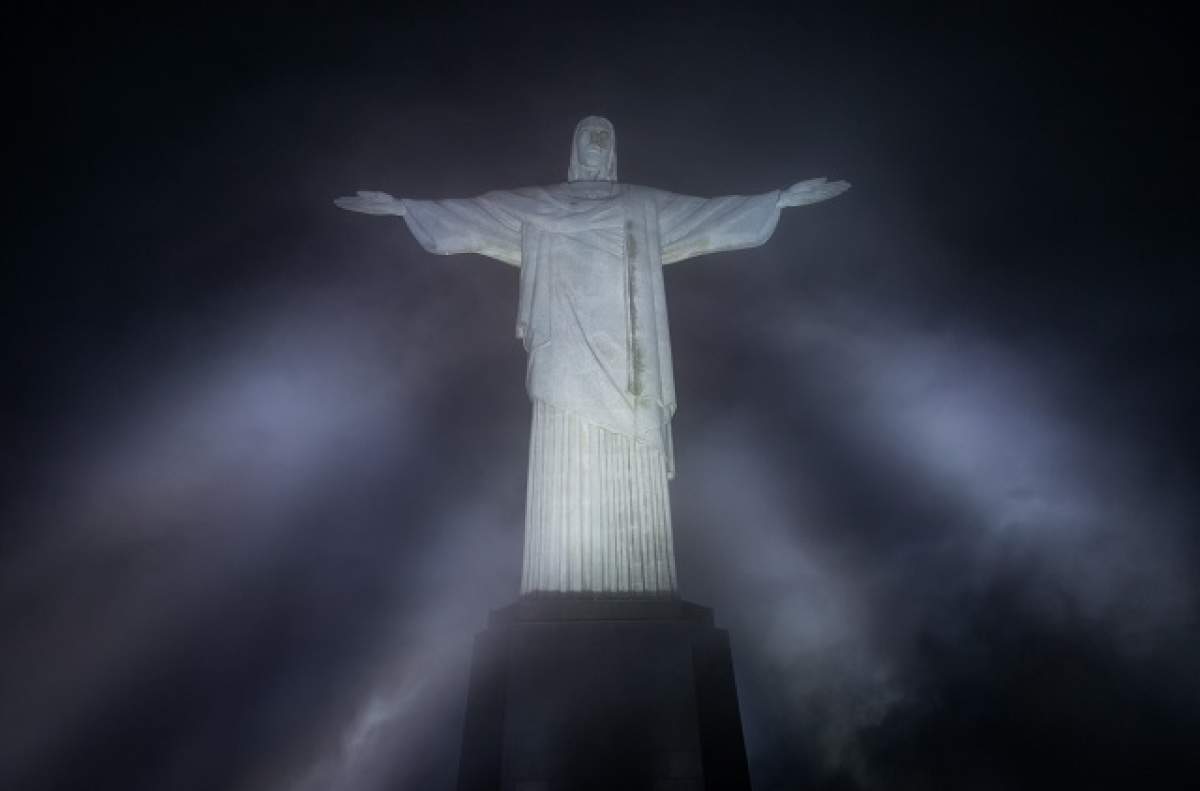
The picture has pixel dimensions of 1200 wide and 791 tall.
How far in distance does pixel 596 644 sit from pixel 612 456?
4.81 ft

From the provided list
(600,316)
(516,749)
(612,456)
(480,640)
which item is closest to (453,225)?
(600,316)

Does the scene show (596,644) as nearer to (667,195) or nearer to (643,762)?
(643,762)

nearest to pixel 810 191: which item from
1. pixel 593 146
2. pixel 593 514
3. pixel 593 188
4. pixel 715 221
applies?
pixel 715 221

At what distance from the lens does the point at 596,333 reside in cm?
552

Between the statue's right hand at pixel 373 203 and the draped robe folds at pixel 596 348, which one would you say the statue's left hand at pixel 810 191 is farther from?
the statue's right hand at pixel 373 203

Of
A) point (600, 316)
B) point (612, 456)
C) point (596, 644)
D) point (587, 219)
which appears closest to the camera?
point (596, 644)

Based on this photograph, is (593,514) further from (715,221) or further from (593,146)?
(593,146)

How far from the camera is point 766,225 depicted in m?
6.26

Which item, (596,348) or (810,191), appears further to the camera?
(810,191)

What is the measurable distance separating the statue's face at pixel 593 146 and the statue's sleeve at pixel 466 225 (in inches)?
39.3

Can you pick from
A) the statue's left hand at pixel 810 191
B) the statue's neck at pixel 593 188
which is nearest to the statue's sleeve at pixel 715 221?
the statue's left hand at pixel 810 191

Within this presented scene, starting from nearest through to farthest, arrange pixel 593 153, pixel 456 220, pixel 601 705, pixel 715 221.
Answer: pixel 601 705 < pixel 456 220 < pixel 715 221 < pixel 593 153

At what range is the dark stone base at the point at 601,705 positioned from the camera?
3824 mm

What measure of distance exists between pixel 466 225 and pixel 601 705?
14.3ft
